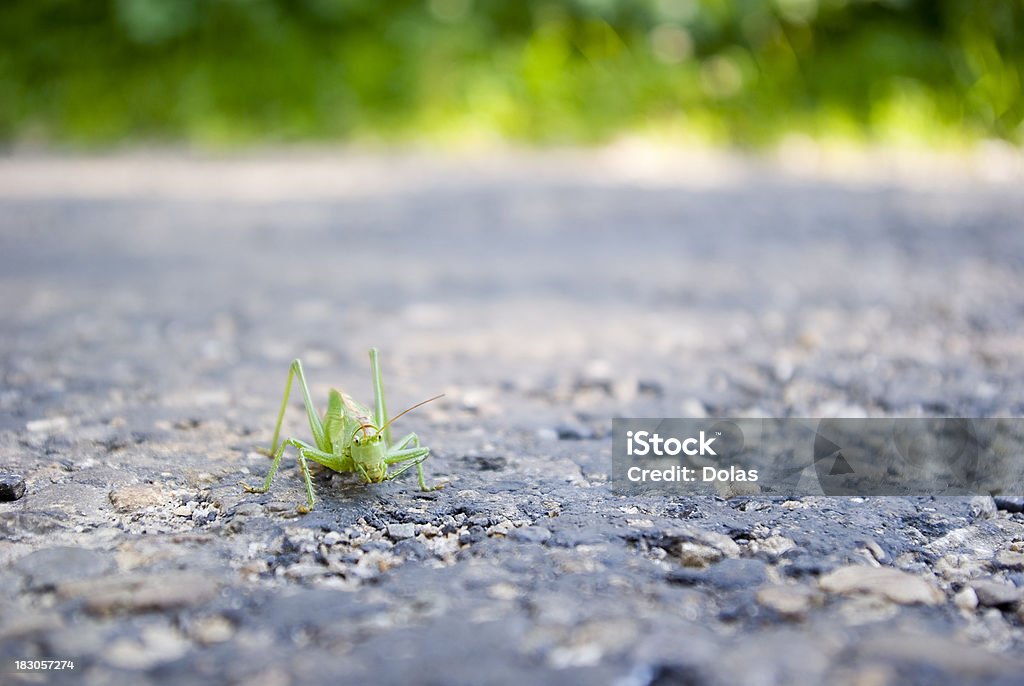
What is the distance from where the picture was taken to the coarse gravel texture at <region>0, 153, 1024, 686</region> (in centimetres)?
111

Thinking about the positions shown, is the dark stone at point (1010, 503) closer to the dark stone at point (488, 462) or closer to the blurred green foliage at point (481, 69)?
the dark stone at point (488, 462)

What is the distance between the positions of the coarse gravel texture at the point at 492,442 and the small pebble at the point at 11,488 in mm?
39

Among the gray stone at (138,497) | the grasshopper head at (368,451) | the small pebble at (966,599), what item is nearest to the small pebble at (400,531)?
the grasshopper head at (368,451)

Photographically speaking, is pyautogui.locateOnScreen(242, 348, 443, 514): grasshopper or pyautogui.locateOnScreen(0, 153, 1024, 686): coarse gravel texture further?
pyautogui.locateOnScreen(242, 348, 443, 514): grasshopper

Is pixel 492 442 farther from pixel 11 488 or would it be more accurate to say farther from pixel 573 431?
pixel 11 488

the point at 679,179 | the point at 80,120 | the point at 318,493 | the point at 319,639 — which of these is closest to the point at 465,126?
the point at 679,179

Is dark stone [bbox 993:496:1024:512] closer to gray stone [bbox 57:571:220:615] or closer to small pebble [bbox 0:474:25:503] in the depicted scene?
gray stone [bbox 57:571:220:615]

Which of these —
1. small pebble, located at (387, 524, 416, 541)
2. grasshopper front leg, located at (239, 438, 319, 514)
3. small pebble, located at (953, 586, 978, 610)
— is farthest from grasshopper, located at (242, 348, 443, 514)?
small pebble, located at (953, 586, 978, 610)

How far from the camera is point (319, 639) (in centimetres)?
111

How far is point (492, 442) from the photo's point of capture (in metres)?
1.94

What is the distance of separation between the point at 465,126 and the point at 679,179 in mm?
2451

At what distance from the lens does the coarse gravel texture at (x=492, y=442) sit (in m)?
1.11

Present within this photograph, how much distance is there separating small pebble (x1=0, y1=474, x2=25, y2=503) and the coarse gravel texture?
39 mm

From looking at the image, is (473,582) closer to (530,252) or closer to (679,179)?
(530,252)
